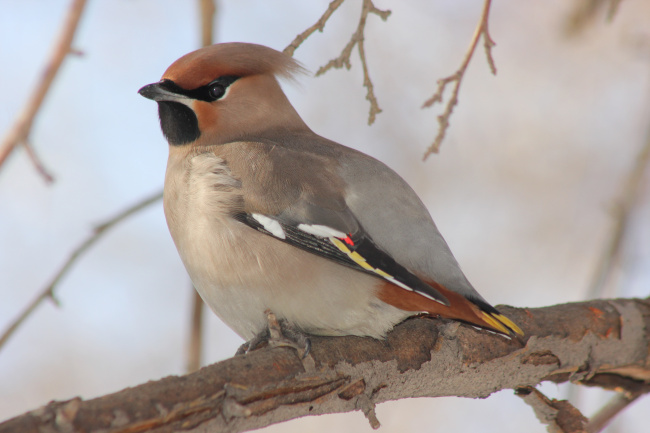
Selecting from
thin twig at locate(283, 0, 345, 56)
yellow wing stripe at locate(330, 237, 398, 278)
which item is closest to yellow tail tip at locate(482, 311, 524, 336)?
yellow wing stripe at locate(330, 237, 398, 278)

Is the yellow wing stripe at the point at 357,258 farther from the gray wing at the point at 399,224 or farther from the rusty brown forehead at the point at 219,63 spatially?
the rusty brown forehead at the point at 219,63

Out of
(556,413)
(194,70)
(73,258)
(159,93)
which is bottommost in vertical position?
(556,413)

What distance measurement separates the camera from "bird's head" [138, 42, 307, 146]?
396 cm

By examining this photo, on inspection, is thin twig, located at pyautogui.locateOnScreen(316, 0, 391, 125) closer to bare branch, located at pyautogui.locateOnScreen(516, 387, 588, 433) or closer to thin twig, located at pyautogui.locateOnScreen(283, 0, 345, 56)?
thin twig, located at pyautogui.locateOnScreen(283, 0, 345, 56)

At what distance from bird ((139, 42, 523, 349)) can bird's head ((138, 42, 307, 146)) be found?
17cm

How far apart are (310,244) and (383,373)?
0.61m

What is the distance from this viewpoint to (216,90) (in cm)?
411

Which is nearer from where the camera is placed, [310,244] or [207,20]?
[310,244]

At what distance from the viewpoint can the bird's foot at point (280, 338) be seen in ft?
10.3

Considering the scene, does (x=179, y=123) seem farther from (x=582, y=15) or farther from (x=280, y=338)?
(x=582, y=15)

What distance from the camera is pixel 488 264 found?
277 inches

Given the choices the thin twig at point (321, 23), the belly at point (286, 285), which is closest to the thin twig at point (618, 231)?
the belly at point (286, 285)

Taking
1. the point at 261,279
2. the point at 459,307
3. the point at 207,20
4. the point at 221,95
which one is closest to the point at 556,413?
the point at 459,307

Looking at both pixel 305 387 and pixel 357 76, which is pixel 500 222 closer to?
pixel 357 76
